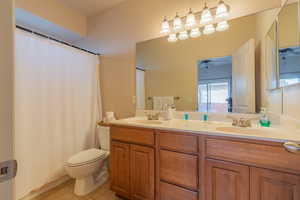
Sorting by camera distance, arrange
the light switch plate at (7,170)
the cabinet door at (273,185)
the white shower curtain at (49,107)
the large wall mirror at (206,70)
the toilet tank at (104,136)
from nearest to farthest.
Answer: the light switch plate at (7,170), the cabinet door at (273,185), the large wall mirror at (206,70), the white shower curtain at (49,107), the toilet tank at (104,136)

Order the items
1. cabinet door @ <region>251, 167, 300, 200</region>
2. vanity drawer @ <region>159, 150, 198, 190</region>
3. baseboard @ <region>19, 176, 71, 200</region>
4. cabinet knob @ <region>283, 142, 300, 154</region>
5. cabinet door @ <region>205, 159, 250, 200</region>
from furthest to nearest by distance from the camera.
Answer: baseboard @ <region>19, 176, 71, 200</region> → vanity drawer @ <region>159, 150, 198, 190</region> → cabinet door @ <region>205, 159, 250, 200</region> → cabinet door @ <region>251, 167, 300, 200</region> → cabinet knob @ <region>283, 142, 300, 154</region>

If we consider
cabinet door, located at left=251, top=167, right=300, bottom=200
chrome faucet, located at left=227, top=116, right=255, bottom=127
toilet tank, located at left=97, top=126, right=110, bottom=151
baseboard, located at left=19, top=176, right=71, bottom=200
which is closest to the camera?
cabinet door, located at left=251, top=167, right=300, bottom=200

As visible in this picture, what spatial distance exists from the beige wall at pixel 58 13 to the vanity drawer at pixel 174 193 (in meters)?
2.58

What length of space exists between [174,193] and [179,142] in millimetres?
453

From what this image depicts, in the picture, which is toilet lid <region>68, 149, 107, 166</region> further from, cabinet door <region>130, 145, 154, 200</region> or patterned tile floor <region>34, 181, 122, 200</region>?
cabinet door <region>130, 145, 154, 200</region>

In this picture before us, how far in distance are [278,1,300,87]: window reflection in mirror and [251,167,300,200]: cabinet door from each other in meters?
0.64

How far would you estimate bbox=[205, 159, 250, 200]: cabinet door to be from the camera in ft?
3.40

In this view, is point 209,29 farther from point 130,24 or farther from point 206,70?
point 130,24

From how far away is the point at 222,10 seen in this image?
1513 millimetres

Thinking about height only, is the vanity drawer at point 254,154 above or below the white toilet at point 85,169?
above

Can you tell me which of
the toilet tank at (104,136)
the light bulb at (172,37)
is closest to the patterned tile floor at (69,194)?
the toilet tank at (104,136)

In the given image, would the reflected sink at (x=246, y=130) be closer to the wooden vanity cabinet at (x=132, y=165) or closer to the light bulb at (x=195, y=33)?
the wooden vanity cabinet at (x=132, y=165)

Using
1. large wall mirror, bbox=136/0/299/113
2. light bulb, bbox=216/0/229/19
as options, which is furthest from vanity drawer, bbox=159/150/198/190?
light bulb, bbox=216/0/229/19

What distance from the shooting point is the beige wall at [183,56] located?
1546 mm
